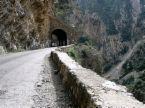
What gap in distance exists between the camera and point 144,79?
6481 cm

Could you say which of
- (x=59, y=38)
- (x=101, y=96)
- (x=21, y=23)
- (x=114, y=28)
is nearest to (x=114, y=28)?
(x=114, y=28)

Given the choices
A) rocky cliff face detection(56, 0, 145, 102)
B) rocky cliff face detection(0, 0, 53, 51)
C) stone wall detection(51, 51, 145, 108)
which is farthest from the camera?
rocky cliff face detection(56, 0, 145, 102)

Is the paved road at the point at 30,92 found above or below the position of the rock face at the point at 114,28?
above

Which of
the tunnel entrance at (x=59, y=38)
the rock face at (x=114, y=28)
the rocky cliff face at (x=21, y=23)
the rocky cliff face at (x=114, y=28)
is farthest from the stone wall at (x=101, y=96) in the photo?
the rock face at (x=114, y=28)

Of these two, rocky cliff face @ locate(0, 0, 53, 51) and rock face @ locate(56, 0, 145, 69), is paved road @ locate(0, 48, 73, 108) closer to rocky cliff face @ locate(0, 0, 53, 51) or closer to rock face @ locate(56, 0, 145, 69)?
rocky cliff face @ locate(0, 0, 53, 51)

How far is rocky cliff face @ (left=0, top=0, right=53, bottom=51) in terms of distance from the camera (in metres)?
37.0

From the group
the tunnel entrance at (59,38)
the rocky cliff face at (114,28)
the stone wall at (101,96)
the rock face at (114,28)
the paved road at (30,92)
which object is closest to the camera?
→ the stone wall at (101,96)

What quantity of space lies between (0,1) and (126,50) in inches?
4703

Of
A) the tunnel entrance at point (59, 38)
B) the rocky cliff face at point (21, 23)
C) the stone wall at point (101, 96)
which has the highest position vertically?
the stone wall at point (101, 96)

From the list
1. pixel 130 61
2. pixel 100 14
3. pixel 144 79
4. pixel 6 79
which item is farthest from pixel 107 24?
pixel 6 79

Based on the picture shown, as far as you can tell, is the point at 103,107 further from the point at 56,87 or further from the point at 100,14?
the point at 100,14

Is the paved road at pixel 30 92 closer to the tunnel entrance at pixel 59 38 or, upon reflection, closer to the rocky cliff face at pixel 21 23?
the rocky cliff face at pixel 21 23

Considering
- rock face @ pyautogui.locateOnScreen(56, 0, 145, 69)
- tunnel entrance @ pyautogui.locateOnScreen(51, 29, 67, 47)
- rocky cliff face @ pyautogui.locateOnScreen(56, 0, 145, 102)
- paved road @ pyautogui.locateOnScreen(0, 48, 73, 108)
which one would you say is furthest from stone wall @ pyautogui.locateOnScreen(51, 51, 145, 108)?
rock face @ pyautogui.locateOnScreen(56, 0, 145, 69)

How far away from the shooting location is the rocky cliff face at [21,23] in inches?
1456
